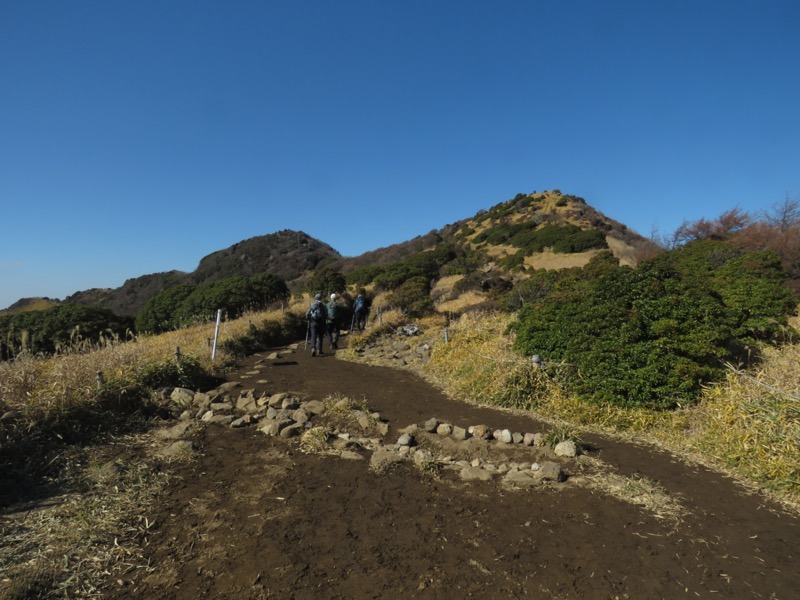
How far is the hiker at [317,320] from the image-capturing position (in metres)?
12.2

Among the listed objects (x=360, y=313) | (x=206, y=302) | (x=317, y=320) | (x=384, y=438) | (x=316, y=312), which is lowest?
(x=384, y=438)

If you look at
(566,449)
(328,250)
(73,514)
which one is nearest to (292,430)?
(73,514)

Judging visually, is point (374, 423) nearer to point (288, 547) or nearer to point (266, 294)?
point (288, 547)

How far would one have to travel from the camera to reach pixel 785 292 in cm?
841

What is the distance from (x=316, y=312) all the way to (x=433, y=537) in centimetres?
915

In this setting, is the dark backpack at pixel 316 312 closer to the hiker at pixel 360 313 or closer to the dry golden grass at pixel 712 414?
the hiker at pixel 360 313

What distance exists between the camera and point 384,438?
610cm

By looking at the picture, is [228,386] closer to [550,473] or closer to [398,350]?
[398,350]

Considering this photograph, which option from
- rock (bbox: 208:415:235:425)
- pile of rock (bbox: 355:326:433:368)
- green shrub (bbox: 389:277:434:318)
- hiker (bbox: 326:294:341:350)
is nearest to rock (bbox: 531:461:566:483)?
rock (bbox: 208:415:235:425)

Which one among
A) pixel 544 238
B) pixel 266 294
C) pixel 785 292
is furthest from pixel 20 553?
A: pixel 544 238

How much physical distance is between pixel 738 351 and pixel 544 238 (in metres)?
28.6

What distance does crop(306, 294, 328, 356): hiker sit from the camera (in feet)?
39.9

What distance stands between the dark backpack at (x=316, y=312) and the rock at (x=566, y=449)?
26.6 ft

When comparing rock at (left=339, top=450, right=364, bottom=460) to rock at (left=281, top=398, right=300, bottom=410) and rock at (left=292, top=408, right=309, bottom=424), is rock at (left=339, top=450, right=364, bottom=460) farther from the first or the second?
rock at (left=281, top=398, right=300, bottom=410)
